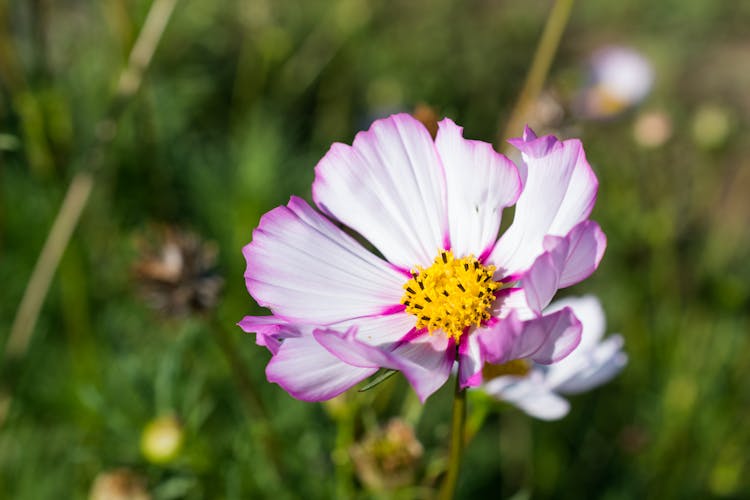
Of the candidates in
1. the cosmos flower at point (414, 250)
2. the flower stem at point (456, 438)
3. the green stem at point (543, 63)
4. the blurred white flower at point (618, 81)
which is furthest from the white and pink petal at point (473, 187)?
the blurred white flower at point (618, 81)

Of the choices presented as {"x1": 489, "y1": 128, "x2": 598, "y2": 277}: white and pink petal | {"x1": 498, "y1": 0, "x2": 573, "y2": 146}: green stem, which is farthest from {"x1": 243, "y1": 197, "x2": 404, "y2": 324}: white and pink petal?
{"x1": 498, "y1": 0, "x2": 573, "y2": 146}: green stem

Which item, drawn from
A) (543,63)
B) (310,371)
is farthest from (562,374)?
(543,63)

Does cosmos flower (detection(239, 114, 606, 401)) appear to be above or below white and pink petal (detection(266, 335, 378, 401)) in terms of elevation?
above

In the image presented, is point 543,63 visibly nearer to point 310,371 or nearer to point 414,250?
point 414,250

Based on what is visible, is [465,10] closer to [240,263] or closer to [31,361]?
[240,263]

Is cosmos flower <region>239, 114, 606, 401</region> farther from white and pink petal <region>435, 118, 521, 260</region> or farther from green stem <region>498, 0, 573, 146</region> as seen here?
green stem <region>498, 0, 573, 146</region>

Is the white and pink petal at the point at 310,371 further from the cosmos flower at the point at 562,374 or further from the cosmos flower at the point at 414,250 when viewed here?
the cosmos flower at the point at 562,374

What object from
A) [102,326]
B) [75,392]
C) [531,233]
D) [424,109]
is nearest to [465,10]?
[102,326]
